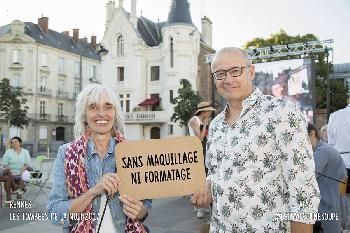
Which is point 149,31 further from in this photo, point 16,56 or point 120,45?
point 16,56

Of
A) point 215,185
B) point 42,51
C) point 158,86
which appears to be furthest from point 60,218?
point 42,51

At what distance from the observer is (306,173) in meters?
2.07

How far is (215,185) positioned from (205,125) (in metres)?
5.16

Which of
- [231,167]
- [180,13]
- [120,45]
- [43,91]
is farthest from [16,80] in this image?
[231,167]

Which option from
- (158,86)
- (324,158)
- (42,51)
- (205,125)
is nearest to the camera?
(324,158)

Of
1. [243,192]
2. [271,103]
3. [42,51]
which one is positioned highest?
[42,51]

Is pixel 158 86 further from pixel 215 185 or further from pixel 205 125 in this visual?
pixel 215 185

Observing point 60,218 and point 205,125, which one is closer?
point 60,218

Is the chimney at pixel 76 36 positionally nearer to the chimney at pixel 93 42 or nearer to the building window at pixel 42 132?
the chimney at pixel 93 42

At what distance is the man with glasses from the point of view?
2.08 metres

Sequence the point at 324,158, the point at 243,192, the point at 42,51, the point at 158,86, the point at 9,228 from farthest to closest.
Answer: the point at 42,51 < the point at 158,86 < the point at 9,228 < the point at 324,158 < the point at 243,192

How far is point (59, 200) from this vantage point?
2359mm

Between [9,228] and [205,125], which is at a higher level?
[205,125]

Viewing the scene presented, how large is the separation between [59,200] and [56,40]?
56.3 meters
